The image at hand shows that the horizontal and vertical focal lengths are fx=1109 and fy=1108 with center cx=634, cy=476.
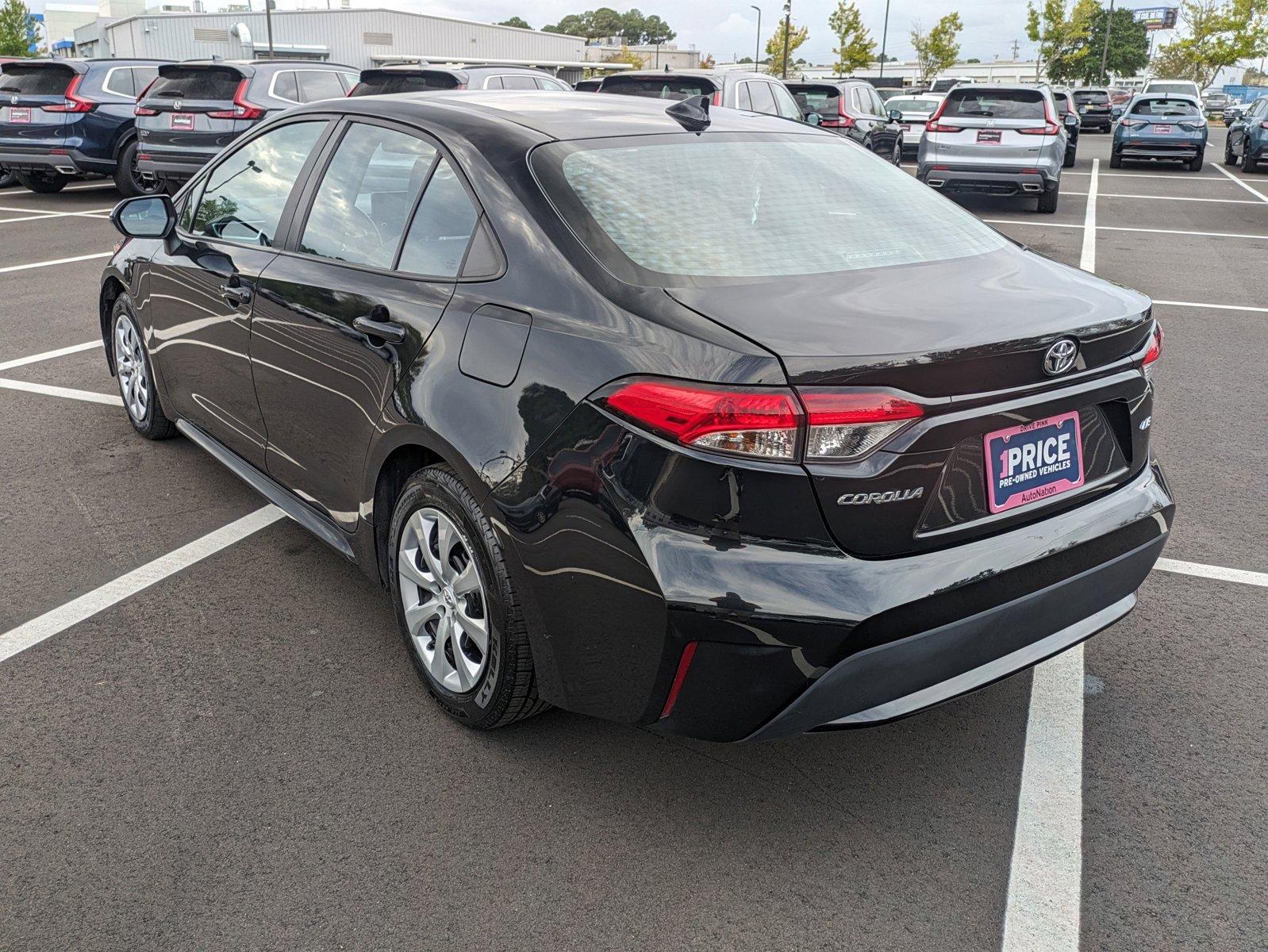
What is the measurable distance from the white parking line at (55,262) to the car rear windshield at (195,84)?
318 centimetres

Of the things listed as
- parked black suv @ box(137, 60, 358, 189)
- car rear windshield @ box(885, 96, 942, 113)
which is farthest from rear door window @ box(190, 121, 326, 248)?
car rear windshield @ box(885, 96, 942, 113)

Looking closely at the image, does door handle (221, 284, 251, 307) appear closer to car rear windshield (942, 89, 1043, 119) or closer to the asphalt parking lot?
the asphalt parking lot

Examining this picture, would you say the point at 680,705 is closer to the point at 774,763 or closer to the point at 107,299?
the point at 774,763

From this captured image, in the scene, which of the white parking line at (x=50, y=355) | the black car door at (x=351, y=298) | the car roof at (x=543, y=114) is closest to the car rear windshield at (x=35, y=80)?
the white parking line at (x=50, y=355)

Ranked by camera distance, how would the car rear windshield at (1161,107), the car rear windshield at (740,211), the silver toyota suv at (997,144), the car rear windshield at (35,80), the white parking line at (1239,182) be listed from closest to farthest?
the car rear windshield at (740,211), the silver toyota suv at (997,144), the car rear windshield at (35,80), the white parking line at (1239,182), the car rear windshield at (1161,107)

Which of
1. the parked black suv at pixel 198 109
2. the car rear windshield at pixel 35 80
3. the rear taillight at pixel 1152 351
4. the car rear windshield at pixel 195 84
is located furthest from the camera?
the car rear windshield at pixel 35 80

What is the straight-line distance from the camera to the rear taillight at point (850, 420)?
7.43ft

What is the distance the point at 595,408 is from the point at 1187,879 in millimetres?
1735

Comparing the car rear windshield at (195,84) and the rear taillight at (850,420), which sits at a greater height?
the car rear windshield at (195,84)

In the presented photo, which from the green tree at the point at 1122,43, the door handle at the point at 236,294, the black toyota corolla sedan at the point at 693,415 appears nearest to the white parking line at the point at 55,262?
the door handle at the point at 236,294

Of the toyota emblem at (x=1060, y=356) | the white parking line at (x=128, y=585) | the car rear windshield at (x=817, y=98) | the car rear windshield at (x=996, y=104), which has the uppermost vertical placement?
the car rear windshield at (x=817, y=98)

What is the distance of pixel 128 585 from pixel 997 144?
1277 centimetres

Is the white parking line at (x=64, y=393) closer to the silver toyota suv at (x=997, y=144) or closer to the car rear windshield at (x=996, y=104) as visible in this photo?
the silver toyota suv at (x=997, y=144)

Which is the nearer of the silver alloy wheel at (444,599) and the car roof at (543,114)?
the silver alloy wheel at (444,599)
